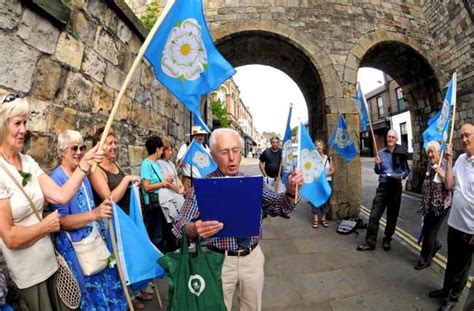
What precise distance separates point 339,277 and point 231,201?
2852mm

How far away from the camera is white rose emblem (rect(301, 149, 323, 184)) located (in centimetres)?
383

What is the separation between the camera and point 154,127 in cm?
459

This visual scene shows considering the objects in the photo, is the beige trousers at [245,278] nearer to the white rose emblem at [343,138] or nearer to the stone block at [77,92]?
the stone block at [77,92]

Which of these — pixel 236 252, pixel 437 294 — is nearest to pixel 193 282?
pixel 236 252

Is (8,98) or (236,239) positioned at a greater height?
(8,98)

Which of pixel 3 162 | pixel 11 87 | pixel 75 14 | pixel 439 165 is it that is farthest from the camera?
pixel 439 165

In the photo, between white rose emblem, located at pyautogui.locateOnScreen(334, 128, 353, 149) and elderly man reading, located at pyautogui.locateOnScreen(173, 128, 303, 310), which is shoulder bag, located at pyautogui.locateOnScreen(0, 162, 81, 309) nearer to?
elderly man reading, located at pyautogui.locateOnScreen(173, 128, 303, 310)

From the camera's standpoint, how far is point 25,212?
4.72 ft

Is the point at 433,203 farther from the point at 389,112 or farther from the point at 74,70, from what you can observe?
the point at 389,112

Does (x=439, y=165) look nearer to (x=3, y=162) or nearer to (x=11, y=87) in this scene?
(x=3, y=162)

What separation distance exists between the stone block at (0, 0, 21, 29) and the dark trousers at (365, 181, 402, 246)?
17.0ft

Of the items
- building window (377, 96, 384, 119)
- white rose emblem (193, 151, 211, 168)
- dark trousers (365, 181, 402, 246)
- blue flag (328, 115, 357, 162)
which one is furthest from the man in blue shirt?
building window (377, 96, 384, 119)

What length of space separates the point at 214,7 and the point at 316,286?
636cm

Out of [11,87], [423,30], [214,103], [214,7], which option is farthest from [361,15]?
[214,103]
